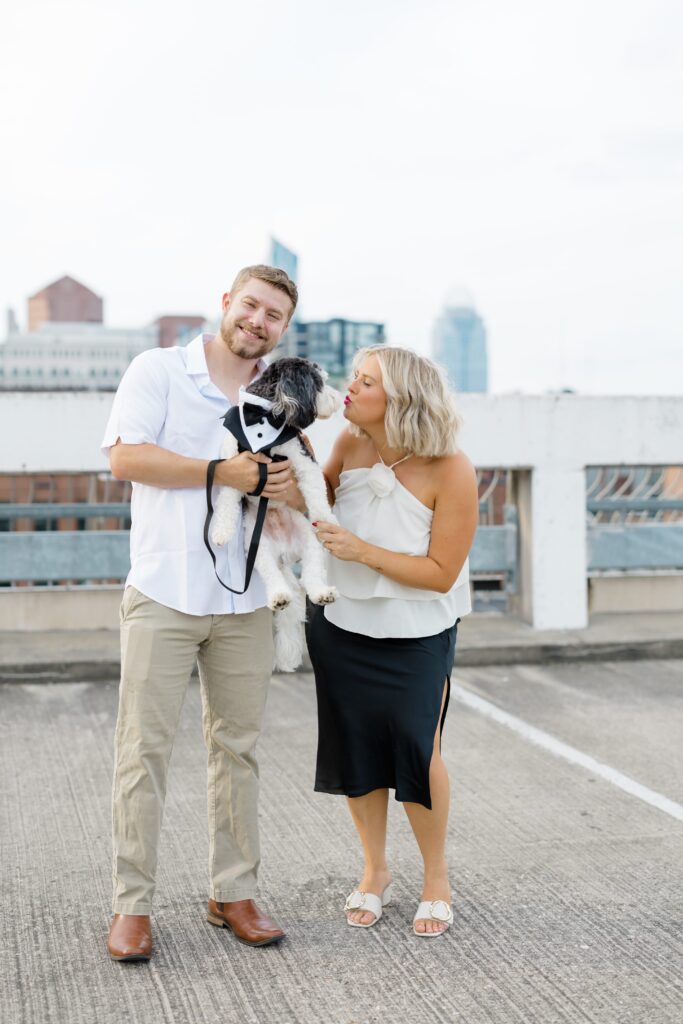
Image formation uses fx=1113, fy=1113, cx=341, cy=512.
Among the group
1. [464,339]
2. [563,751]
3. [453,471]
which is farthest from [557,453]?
[464,339]

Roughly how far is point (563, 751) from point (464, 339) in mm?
176519

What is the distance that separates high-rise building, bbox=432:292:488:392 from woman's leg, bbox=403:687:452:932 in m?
157

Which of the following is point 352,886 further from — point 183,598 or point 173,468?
point 173,468

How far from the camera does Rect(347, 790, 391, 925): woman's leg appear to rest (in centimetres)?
378

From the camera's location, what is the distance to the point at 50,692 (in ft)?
22.0

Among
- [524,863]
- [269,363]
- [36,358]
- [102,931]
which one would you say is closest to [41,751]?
[102,931]

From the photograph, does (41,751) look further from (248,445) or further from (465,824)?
(248,445)

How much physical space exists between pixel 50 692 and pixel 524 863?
351 cm

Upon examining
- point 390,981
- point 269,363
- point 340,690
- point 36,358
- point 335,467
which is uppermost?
point 36,358

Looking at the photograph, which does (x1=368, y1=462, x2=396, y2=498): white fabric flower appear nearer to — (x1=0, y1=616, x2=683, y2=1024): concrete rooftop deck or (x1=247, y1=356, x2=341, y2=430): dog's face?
(x1=247, y1=356, x2=341, y2=430): dog's face

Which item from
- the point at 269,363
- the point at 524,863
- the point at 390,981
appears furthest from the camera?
the point at 524,863

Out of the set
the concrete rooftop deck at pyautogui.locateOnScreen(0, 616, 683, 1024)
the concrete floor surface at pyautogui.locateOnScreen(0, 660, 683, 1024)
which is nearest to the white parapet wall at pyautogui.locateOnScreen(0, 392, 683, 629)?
the concrete rooftop deck at pyautogui.locateOnScreen(0, 616, 683, 1024)

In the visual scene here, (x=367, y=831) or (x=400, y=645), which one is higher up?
(x=400, y=645)

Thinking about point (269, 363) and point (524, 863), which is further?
point (524, 863)
